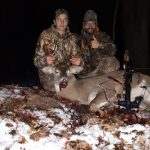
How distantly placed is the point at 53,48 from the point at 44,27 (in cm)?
1007

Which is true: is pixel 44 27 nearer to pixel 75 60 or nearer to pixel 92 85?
pixel 75 60

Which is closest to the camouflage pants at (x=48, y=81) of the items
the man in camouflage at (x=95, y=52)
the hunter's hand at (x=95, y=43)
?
the man in camouflage at (x=95, y=52)

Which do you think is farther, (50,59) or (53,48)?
(53,48)

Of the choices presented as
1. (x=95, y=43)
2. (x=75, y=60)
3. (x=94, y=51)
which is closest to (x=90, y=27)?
(x=95, y=43)

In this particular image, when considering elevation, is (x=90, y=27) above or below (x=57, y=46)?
above

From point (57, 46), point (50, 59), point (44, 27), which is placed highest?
point (57, 46)

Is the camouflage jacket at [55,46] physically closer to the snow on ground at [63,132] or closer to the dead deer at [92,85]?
the dead deer at [92,85]

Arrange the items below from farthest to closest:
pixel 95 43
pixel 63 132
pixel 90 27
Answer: pixel 90 27 → pixel 95 43 → pixel 63 132

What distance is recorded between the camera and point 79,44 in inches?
371

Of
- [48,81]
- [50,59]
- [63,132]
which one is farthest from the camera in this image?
[48,81]

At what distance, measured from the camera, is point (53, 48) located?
355 inches

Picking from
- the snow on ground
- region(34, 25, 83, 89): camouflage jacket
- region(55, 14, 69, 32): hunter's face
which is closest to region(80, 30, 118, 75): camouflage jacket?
region(34, 25, 83, 89): camouflage jacket

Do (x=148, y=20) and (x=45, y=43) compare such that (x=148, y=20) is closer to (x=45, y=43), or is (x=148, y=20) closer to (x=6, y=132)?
(x=45, y=43)

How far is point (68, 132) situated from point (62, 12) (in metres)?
2.73
